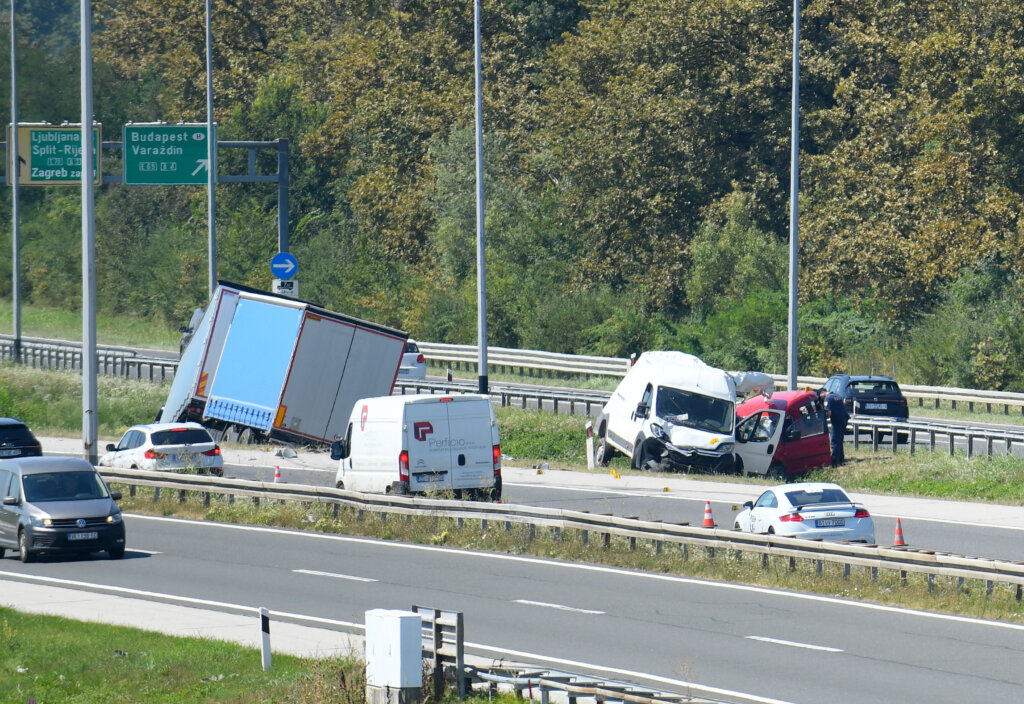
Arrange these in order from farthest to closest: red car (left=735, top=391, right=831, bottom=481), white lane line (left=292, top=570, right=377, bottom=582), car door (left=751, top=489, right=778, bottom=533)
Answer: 1. red car (left=735, top=391, right=831, bottom=481)
2. car door (left=751, top=489, right=778, bottom=533)
3. white lane line (left=292, top=570, right=377, bottom=582)

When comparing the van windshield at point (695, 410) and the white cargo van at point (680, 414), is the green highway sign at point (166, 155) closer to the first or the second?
the white cargo van at point (680, 414)

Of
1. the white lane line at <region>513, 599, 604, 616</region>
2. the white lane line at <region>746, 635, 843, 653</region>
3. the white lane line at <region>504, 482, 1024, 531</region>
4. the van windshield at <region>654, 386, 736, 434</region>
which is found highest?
the van windshield at <region>654, 386, 736, 434</region>

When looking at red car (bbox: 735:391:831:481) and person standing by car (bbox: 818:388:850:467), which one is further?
person standing by car (bbox: 818:388:850:467)

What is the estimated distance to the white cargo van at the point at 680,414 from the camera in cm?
3394

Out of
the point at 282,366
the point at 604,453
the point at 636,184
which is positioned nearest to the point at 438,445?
the point at 282,366

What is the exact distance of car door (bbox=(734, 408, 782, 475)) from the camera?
112 ft

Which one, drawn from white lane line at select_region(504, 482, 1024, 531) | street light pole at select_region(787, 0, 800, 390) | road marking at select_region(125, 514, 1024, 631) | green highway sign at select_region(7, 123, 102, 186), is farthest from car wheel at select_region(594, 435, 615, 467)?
green highway sign at select_region(7, 123, 102, 186)

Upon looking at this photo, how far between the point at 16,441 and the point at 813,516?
19565 mm

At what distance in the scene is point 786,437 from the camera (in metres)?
34.0

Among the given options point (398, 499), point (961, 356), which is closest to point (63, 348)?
point (961, 356)

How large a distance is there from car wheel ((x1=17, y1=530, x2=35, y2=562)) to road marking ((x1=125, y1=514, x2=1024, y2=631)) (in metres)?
1.01

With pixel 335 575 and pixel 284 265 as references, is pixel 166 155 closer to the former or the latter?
pixel 284 265

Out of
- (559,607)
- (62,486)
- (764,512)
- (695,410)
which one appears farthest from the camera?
(695,410)

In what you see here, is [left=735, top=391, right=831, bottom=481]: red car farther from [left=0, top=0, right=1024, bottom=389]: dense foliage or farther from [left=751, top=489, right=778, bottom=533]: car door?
[left=0, top=0, right=1024, bottom=389]: dense foliage
